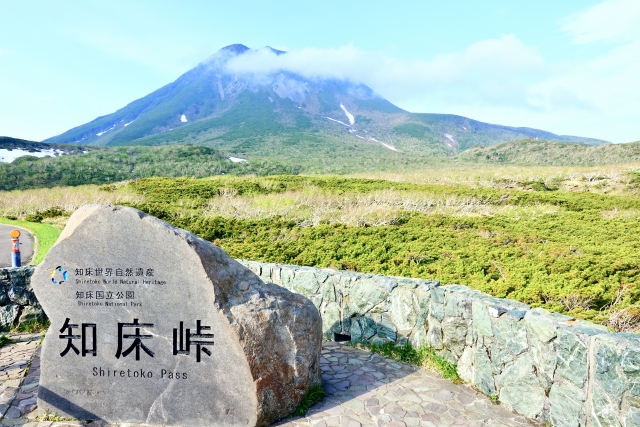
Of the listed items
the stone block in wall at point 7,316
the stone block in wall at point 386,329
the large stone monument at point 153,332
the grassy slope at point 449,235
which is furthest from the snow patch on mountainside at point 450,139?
the large stone monument at point 153,332

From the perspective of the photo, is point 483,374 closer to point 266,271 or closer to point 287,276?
point 287,276

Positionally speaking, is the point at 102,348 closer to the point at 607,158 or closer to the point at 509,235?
the point at 509,235

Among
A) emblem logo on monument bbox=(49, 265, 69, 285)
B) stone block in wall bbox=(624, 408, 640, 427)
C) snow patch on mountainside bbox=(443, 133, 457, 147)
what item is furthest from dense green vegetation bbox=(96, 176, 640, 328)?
snow patch on mountainside bbox=(443, 133, 457, 147)

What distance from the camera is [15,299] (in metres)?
6.01

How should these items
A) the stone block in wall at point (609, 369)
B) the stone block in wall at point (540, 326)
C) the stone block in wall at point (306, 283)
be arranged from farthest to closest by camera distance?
the stone block in wall at point (306, 283) < the stone block in wall at point (540, 326) < the stone block in wall at point (609, 369)

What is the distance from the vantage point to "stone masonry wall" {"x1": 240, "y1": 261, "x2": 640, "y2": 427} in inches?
121

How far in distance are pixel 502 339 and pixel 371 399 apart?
52.1 inches

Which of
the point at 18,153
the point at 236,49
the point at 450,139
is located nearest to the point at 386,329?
the point at 18,153

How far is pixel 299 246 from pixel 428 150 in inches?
3133

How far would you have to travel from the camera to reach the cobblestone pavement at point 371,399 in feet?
12.3

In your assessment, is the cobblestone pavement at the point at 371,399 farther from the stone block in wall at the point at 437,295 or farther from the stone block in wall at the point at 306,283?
the stone block in wall at the point at 306,283

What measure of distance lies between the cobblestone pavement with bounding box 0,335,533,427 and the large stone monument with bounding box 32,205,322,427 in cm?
30

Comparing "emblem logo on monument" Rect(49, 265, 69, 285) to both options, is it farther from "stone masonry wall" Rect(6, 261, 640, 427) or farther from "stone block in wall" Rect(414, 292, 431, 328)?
"stone block in wall" Rect(414, 292, 431, 328)

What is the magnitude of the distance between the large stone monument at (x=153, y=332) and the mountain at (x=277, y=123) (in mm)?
58709
